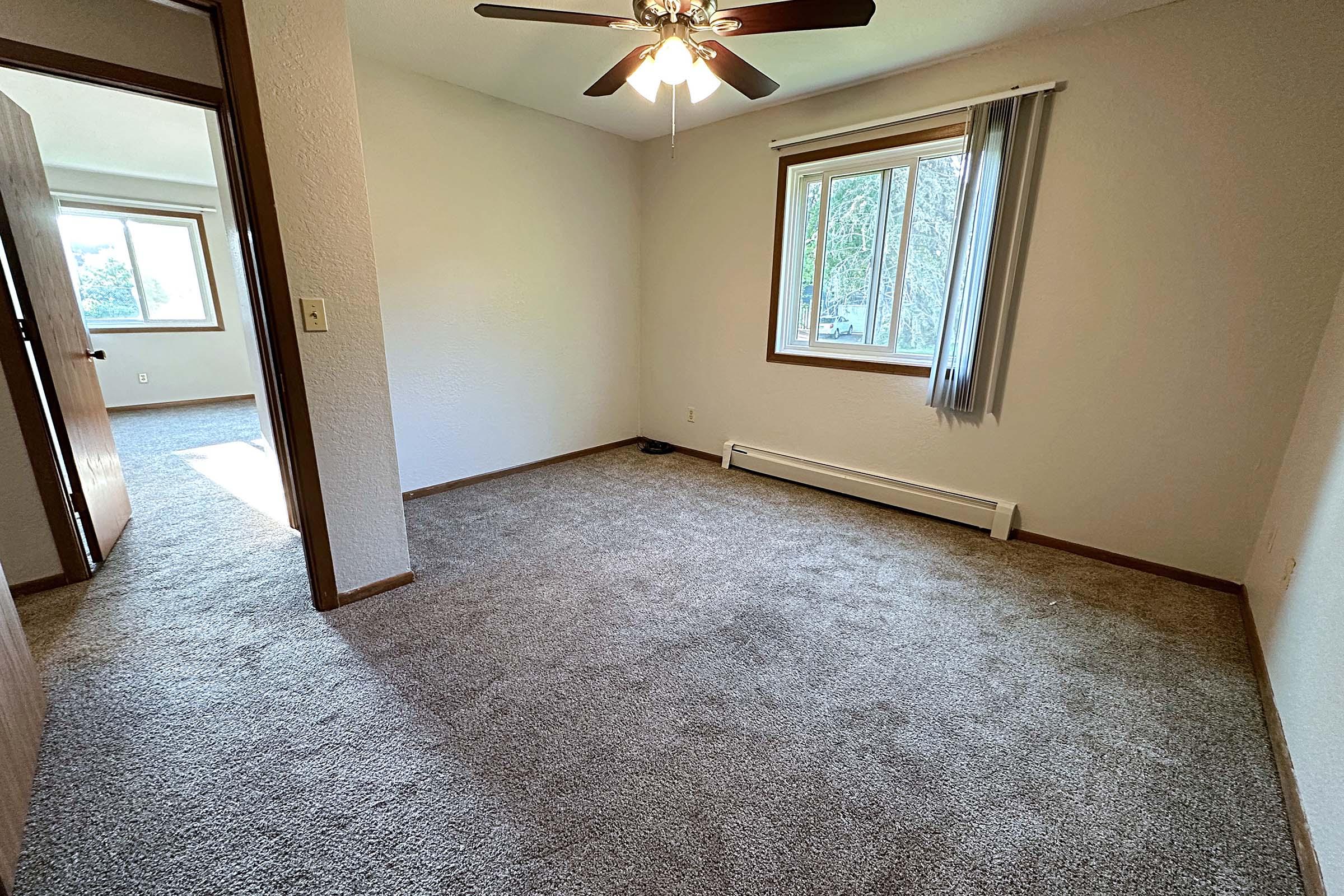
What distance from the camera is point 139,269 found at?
586cm

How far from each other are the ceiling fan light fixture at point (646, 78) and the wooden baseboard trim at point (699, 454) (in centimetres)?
269

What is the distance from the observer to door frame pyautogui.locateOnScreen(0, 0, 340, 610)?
5.56 ft

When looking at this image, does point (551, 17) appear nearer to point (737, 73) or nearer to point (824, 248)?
point (737, 73)

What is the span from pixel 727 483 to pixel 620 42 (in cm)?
265

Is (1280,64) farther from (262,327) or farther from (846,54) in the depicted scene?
(262,327)

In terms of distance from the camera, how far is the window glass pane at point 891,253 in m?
3.12

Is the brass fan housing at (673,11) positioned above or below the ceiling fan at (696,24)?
above

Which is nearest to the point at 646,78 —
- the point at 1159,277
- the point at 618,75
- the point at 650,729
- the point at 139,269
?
the point at 618,75

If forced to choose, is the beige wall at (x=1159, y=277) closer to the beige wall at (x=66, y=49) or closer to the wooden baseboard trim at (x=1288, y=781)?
the wooden baseboard trim at (x=1288, y=781)

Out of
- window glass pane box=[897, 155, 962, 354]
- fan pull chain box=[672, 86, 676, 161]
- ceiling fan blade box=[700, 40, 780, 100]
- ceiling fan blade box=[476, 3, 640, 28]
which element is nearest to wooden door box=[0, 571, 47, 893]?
ceiling fan blade box=[476, 3, 640, 28]

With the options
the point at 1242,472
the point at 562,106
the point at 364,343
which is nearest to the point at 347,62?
the point at 364,343

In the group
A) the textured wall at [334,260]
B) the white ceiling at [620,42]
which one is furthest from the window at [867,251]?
the textured wall at [334,260]

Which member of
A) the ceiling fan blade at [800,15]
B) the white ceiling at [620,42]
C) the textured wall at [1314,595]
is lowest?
the textured wall at [1314,595]

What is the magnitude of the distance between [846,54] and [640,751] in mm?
3301
